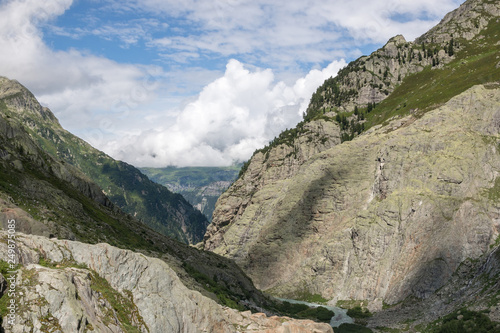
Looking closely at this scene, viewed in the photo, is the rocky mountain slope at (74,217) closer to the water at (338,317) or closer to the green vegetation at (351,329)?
the green vegetation at (351,329)

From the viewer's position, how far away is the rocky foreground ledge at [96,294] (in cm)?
2848

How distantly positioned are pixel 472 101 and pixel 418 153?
31376 millimetres

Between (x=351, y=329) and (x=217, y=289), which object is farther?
(x=351, y=329)

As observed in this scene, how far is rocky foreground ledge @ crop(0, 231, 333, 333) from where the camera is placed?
28.5 metres

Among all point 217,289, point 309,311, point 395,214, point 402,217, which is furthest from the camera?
point 395,214

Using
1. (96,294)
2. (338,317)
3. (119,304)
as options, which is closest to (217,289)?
(338,317)

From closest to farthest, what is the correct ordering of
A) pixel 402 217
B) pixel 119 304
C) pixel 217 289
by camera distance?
pixel 119 304 → pixel 217 289 → pixel 402 217

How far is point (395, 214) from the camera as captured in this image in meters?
151

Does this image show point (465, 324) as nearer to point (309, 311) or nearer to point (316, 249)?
point (309, 311)

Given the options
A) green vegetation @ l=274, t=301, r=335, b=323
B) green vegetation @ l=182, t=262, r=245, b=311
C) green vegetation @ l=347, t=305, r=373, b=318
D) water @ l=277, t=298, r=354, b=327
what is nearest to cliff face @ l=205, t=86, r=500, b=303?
green vegetation @ l=347, t=305, r=373, b=318

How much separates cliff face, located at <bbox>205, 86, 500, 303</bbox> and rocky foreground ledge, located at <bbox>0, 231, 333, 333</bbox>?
99278 mm

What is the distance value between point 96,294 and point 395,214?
439 ft

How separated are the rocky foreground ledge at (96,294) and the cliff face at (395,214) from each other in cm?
9928

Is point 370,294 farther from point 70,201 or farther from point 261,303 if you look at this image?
point 70,201
